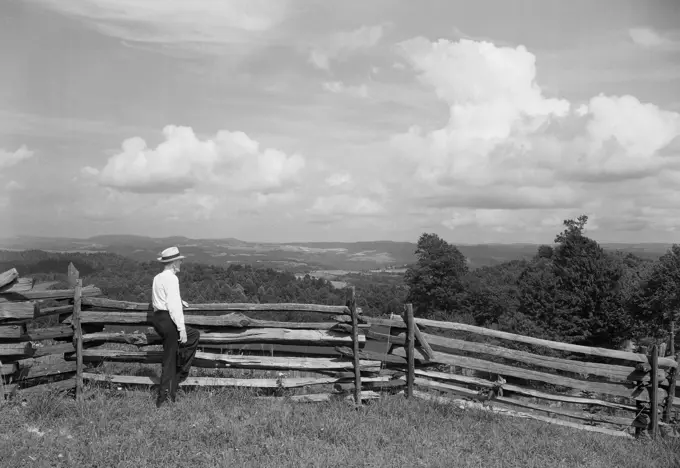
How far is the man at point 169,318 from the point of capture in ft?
23.0

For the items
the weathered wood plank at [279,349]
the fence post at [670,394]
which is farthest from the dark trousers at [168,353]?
the fence post at [670,394]

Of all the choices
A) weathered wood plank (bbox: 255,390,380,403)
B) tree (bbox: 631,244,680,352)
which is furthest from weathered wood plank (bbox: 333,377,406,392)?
tree (bbox: 631,244,680,352)

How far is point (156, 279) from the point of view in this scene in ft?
23.3

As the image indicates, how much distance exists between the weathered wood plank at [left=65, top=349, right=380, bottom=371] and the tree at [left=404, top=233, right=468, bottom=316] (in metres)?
49.2

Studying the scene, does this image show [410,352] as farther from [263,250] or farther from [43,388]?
[263,250]

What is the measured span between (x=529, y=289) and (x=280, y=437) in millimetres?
43485

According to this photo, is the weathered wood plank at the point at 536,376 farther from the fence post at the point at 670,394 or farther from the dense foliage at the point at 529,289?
the dense foliage at the point at 529,289

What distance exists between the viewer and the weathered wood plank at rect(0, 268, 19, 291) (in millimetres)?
7035

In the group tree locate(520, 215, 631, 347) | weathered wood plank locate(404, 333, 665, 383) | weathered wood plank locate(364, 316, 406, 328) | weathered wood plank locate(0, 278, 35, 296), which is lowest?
tree locate(520, 215, 631, 347)

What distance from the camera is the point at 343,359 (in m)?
8.16

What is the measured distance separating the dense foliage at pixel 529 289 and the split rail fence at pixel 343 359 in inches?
963

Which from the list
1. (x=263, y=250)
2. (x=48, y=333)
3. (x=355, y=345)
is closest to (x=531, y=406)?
(x=355, y=345)

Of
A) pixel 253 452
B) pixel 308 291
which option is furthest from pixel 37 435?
pixel 308 291

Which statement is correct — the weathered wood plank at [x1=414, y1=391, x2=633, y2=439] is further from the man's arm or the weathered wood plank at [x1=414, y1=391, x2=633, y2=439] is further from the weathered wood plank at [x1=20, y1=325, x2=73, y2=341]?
the weathered wood plank at [x1=20, y1=325, x2=73, y2=341]
